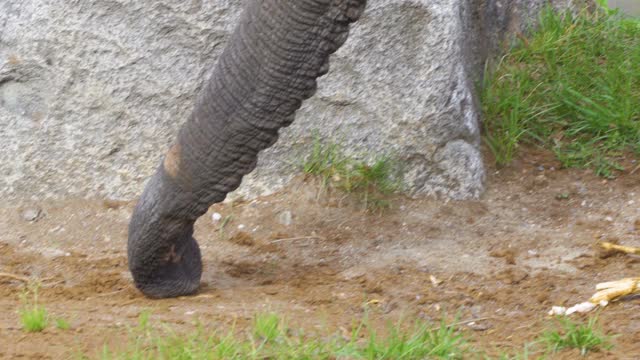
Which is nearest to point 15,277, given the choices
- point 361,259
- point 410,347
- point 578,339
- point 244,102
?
point 361,259

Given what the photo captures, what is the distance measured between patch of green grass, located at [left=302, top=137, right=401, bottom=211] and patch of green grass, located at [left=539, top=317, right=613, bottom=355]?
1.48 meters

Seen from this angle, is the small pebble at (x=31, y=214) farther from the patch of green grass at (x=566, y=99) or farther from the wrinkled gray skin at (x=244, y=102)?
the patch of green grass at (x=566, y=99)

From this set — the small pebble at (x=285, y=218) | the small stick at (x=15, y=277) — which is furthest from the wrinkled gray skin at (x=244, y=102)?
the small pebble at (x=285, y=218)

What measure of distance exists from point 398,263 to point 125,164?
3.74 feet

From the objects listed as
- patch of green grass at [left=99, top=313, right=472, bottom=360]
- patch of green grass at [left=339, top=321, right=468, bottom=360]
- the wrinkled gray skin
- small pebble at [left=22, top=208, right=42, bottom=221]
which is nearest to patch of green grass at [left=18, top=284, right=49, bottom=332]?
patch of green grass at [left=99, top=313, right=472, bottom=360]

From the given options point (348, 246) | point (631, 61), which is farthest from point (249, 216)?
point (631, 61)

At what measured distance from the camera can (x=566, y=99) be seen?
197 inches

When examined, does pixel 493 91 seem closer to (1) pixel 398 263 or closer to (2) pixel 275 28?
(1) pixel 398 263

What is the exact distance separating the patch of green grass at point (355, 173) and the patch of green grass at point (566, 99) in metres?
0.52

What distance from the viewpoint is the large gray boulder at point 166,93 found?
14.9 feet

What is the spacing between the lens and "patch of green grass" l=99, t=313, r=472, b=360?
2941 millimetres

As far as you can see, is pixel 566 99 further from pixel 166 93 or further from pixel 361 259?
pixel 166 93

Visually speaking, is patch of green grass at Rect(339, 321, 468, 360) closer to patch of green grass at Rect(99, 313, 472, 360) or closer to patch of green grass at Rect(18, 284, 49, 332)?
patch of green grass at Rect(99, 313, 472, 360)

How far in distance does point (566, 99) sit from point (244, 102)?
2.44m
